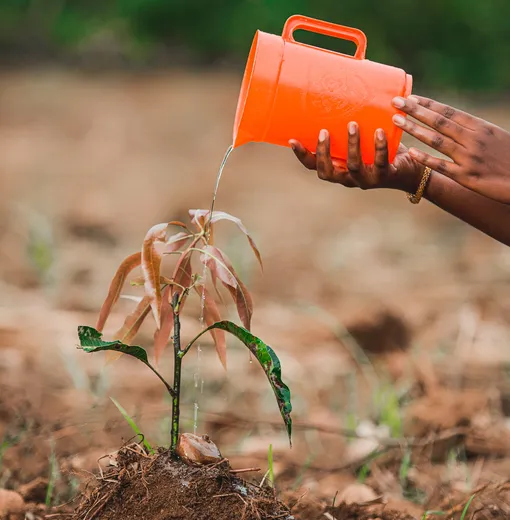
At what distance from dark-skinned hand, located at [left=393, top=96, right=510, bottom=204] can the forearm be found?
1.21ft

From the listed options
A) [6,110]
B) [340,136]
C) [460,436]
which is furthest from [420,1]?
[340,136]

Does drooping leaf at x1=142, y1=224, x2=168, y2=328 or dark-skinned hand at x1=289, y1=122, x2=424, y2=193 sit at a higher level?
dark-skinned hand at x1=289, y1=122, x2=424, y2=193

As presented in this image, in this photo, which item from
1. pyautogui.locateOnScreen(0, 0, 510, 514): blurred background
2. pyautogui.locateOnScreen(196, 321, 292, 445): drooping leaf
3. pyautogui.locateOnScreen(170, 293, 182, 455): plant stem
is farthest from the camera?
pyautogui.locateOnScreen(0, 0, 510, 514): blurred background

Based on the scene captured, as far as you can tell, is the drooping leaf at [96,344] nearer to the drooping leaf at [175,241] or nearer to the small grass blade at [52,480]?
the drooping leaf at [175,241]

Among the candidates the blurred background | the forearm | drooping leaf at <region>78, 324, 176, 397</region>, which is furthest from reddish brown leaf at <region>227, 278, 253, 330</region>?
the blurred background

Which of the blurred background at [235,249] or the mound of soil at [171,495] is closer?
the mound of soil at [171,495]

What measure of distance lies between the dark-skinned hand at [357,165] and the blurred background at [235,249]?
87 centimetres

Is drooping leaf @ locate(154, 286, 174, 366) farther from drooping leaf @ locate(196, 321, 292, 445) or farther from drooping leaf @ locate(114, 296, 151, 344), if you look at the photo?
drooping leaf @ locate(196, 321, 292, 445)

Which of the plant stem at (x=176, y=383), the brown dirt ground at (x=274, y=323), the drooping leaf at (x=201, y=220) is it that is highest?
the drooping leaf at (x=201, y=220)

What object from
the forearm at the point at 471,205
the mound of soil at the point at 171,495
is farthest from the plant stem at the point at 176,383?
the forearm at the point at 471,205

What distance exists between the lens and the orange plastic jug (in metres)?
1.84

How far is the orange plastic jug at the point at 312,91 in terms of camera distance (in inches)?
72.5

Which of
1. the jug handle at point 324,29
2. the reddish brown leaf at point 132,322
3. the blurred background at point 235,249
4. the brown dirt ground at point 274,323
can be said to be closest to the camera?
the reddish brown leaf at point 132,322

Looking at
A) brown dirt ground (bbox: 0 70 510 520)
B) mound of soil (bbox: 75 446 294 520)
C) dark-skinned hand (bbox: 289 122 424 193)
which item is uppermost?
dark-skinned hand (bbox: 289 122 424 193)
